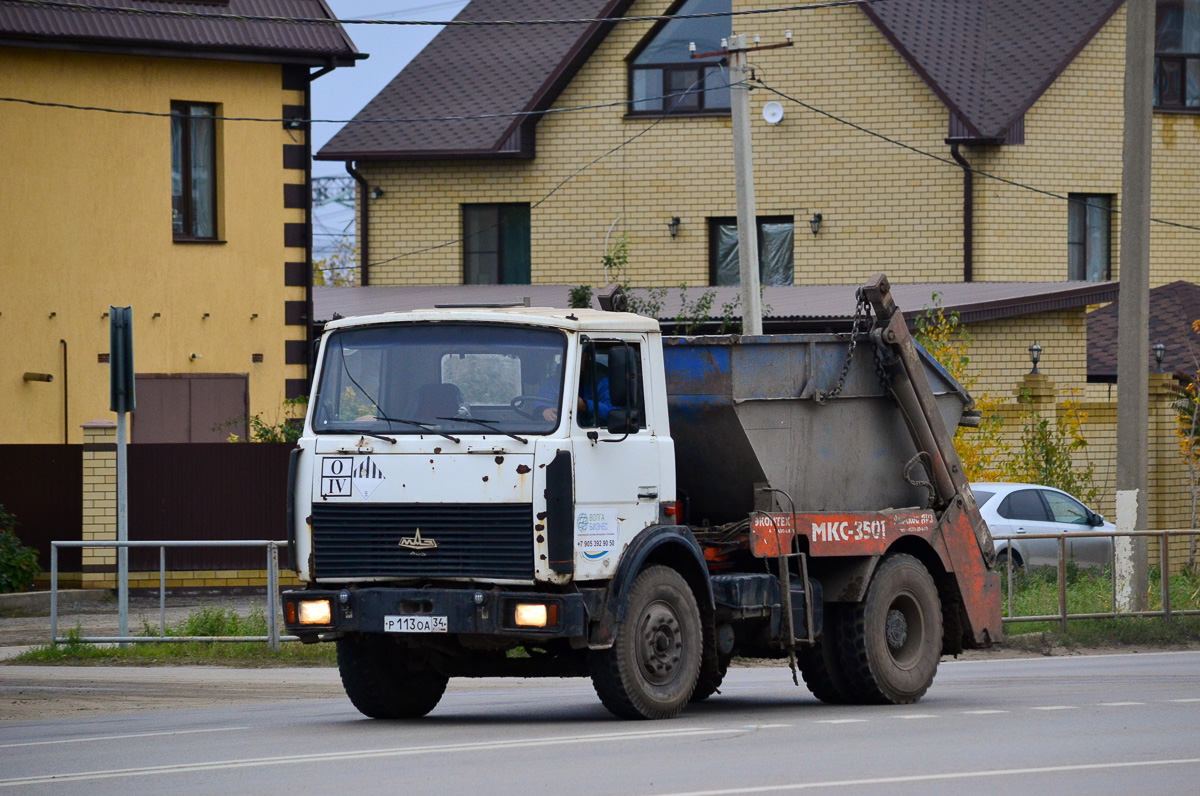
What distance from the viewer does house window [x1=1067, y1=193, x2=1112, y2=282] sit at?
112 feet

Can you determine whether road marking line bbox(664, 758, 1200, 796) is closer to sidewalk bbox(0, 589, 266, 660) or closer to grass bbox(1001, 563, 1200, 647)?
grass bbox(1001, 563, 1200, 647)

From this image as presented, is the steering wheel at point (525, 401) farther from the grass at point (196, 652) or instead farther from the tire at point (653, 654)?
the grass at point (196, 652)

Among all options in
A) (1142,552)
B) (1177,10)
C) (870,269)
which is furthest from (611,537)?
(1177,10)

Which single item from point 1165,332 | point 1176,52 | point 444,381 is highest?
point 1176,52

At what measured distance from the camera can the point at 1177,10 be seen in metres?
34.9

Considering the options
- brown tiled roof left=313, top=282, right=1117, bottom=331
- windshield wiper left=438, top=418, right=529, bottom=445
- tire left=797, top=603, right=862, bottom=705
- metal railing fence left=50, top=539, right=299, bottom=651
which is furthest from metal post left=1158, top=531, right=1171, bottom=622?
windshield wiper left=438, top=418, right=529, bottom=445

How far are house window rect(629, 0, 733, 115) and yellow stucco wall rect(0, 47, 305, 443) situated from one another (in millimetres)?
9341

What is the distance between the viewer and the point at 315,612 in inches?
459

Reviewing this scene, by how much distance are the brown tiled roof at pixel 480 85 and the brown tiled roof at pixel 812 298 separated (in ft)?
9.02

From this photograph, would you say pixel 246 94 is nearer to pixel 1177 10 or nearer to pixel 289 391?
pixel 289 391

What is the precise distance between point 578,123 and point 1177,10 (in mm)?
11136

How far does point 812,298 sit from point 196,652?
50.5 ft

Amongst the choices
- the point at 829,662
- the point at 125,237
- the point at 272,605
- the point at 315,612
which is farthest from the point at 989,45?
the point at 315,612

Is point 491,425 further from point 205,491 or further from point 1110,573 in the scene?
point 205,491
